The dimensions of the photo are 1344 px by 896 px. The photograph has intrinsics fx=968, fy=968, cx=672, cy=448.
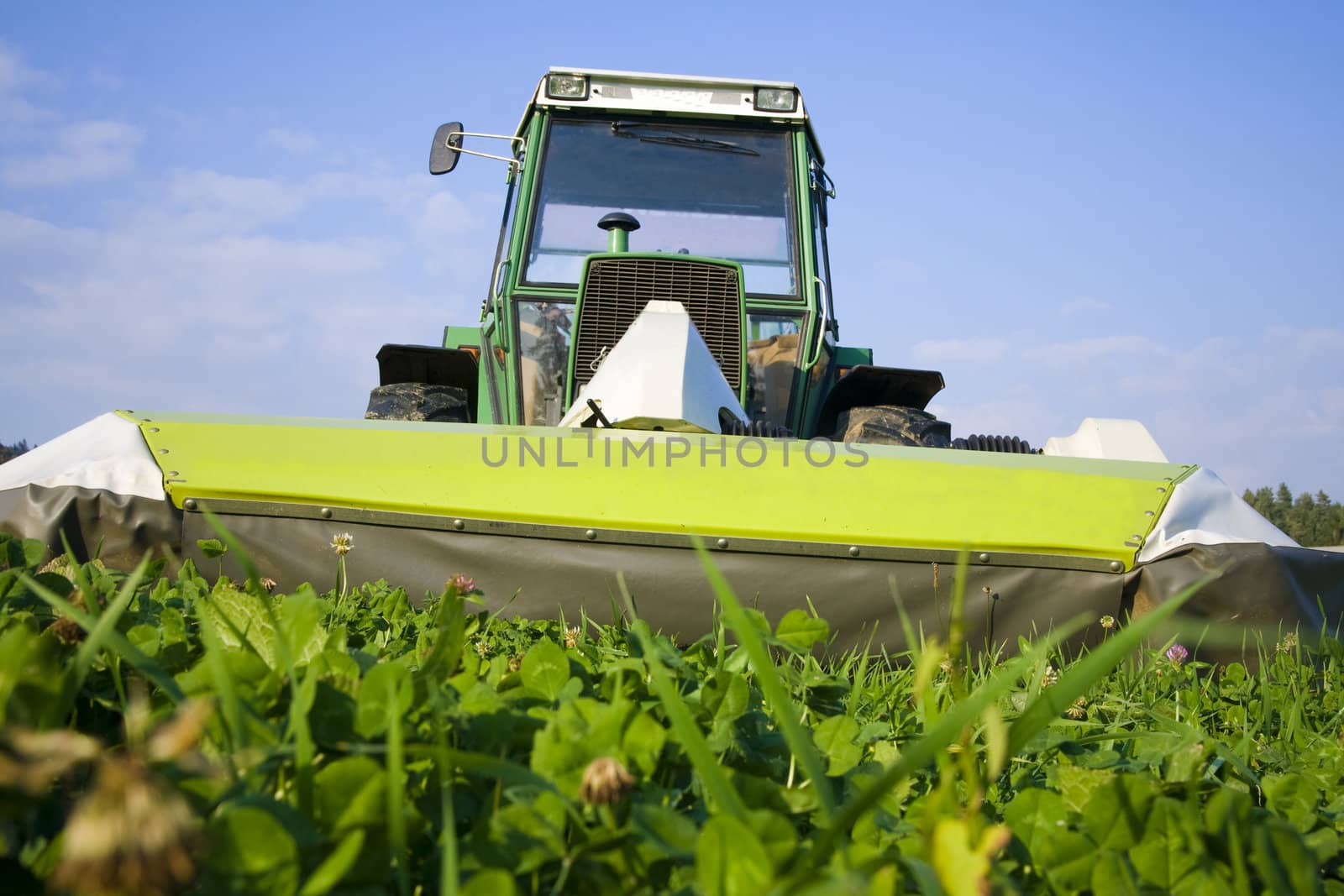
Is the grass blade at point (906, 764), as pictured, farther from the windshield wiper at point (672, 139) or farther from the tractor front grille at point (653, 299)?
the windshield wiper at point (672, 139)

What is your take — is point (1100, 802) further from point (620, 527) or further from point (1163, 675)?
point (620, 527)

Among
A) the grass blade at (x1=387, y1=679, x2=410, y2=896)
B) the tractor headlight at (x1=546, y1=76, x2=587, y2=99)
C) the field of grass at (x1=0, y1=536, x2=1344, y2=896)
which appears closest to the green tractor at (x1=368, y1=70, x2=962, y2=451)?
the tractor headlight at (x1=546, y1=76, x2=587, y2=99)

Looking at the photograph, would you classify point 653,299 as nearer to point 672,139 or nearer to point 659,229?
point 659,229

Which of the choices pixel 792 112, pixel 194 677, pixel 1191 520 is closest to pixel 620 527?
pixel 1191 520

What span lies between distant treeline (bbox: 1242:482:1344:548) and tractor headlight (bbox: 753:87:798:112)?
3757 centimetres

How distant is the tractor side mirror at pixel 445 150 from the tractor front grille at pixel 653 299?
2.70ft

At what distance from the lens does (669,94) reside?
4453mm

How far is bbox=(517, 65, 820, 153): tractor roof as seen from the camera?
14.6 feet

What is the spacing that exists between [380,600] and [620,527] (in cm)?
58

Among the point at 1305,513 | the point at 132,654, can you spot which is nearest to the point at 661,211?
the point at 132,654

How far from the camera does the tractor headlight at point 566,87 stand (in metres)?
4.45

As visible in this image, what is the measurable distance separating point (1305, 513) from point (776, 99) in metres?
47.6

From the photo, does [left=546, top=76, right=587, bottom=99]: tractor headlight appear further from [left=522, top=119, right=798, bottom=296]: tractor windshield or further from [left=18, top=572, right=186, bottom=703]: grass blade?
[left=18, top=572, right=186, bottom=703]: grass blade

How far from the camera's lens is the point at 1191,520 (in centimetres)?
230
